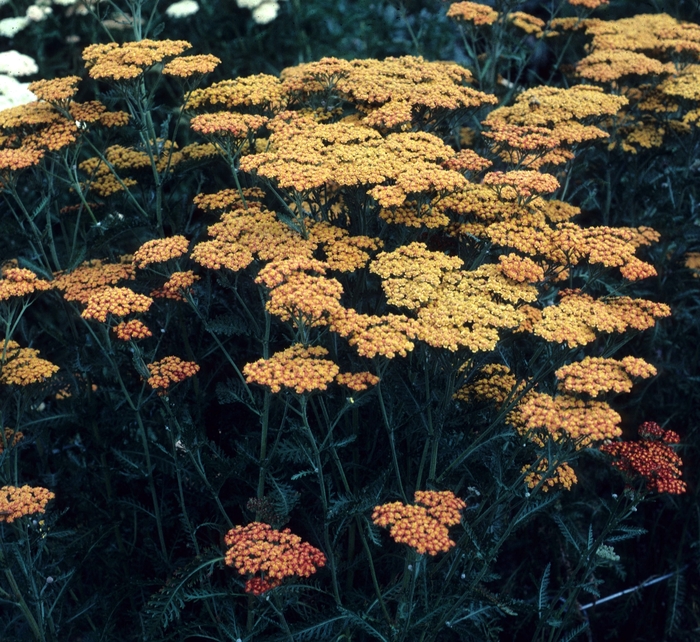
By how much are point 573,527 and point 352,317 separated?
2.08 meters

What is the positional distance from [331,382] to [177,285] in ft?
3.03

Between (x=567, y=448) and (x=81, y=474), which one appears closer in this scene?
(x=567, y=448)

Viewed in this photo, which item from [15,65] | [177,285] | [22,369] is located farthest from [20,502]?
[15,65]

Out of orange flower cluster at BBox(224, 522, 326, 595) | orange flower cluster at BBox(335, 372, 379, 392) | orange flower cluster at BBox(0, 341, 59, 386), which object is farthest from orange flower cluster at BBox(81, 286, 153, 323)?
orange flower cluster at BBox(224, 522, 326, 595)

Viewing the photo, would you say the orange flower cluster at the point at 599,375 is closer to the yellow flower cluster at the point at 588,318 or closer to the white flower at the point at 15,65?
the yellow flower cluster at the point at 588,318

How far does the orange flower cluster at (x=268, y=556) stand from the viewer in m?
3.09

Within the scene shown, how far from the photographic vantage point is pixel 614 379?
11.1 feet

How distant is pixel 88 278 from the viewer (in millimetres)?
4250

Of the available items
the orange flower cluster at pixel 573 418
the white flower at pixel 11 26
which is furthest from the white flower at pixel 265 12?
the orange flower cluster at pixel 573 418

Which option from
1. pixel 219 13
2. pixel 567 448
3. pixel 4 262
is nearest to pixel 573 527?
pixel 567 448

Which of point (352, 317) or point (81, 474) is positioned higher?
point (352, 317)

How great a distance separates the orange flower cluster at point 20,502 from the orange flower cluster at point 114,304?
2.77 ft

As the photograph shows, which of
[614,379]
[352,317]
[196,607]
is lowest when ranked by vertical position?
[196,607]

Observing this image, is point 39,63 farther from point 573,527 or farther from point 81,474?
point 573,527
